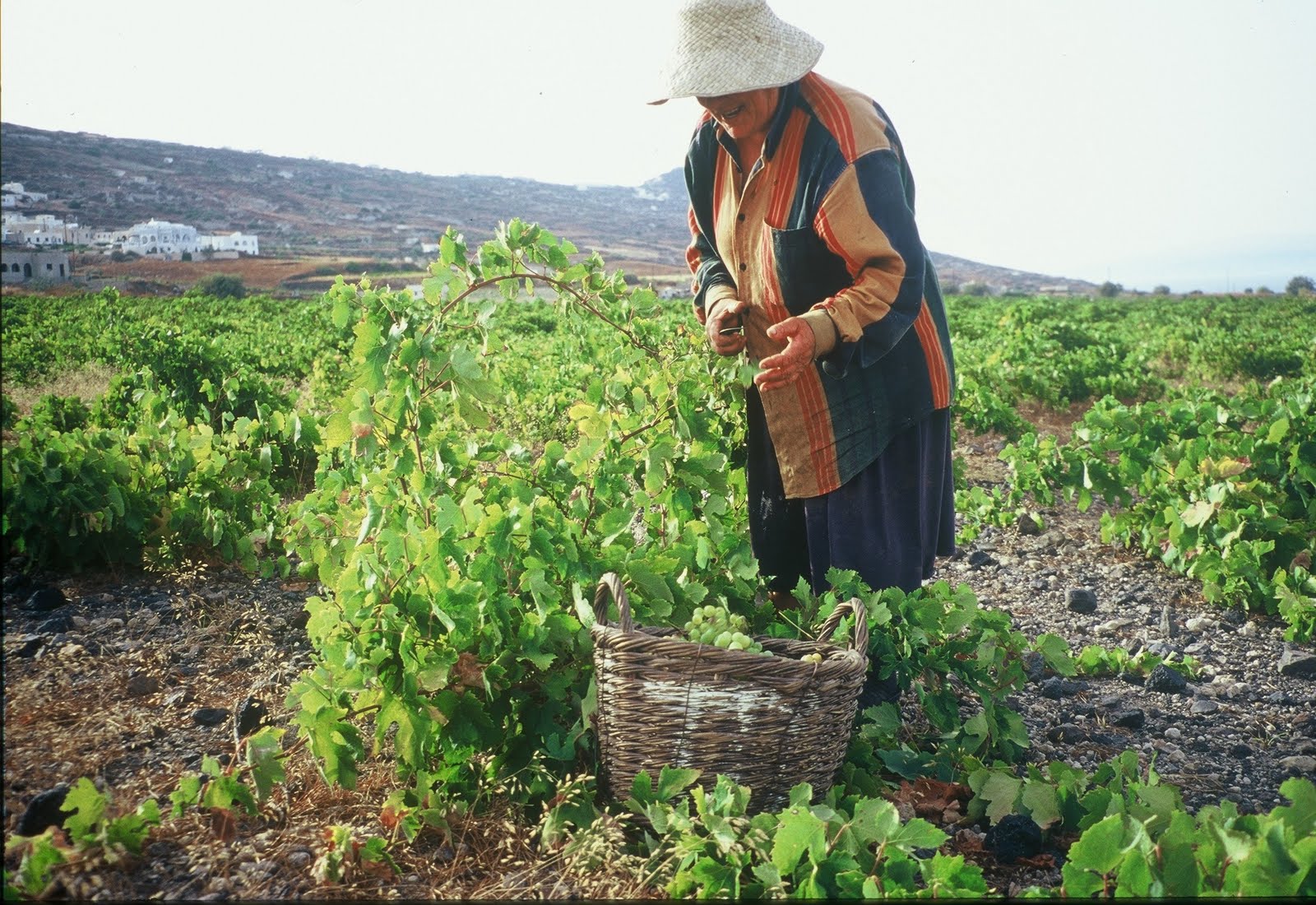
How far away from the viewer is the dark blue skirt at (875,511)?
2619 millimetres

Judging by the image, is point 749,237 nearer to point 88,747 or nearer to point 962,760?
point 962,760

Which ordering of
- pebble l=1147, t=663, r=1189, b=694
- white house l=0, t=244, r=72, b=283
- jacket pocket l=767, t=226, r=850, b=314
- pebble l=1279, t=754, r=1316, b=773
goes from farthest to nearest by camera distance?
white house l=0, t=244, r=72, b=283
pebble l=1147, t=663, r=1189, b=694
pebble l=1279, t=754, r=1316, b=773
jacket pocket l=767, t=226, r=850, b=314

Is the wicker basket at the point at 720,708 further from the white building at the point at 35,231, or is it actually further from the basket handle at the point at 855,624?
the white building at the point at 35,231

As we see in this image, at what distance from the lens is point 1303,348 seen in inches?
494

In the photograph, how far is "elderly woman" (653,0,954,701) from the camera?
234 centimetres

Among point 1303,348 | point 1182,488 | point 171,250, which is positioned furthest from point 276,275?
point 1182,488

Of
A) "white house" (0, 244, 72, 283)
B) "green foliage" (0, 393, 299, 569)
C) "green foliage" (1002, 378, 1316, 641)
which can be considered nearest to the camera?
"green foliage" (0, 393, 299, 569)

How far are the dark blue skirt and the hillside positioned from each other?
127ft

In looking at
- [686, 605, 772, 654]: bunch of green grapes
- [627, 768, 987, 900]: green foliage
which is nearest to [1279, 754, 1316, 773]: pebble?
[627, 768, 987, 900]: green foliage

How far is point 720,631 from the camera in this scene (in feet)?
6.84

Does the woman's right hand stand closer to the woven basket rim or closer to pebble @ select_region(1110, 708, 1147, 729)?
the woven basket rim

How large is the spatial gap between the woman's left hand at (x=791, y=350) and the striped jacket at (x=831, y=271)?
0.12ft

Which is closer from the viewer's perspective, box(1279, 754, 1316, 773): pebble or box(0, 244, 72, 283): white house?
box(1279, 754, 1316, 773): pebble

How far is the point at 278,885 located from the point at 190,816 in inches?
13.1
